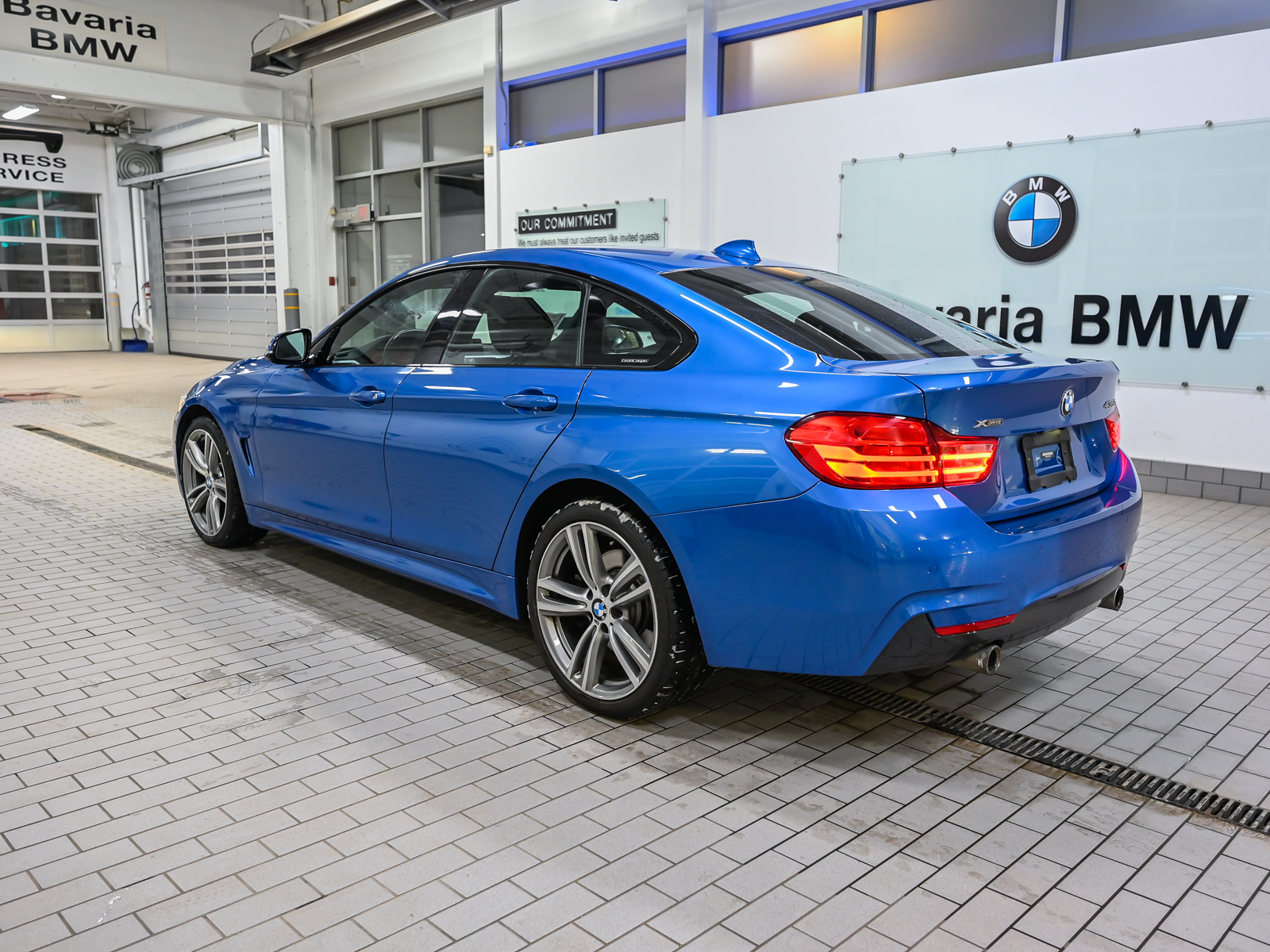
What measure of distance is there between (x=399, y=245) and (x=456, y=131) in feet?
7.55

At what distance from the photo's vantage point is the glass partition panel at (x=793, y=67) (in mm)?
9180

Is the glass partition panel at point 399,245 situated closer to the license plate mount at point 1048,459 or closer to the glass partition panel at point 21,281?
the glass partition panel at point 21,281

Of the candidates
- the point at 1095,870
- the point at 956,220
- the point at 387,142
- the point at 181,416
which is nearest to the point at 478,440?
the point at 1095,870

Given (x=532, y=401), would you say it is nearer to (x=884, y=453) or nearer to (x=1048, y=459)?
(x=884, y=453)

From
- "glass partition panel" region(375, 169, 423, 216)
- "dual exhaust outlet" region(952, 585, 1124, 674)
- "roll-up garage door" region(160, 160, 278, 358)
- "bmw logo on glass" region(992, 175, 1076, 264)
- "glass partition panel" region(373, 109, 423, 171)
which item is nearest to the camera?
"dual exhaust outlet" region(952, 585, 1124, 674)

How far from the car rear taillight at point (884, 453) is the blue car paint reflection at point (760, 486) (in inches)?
1.0

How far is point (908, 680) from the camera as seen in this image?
346 cm

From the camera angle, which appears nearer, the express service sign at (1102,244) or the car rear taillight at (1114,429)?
the car rear taillight at (1114,429)

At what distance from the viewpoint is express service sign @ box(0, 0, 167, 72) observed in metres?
12.2

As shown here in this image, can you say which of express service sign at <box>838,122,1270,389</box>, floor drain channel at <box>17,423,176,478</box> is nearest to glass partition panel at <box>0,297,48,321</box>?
floor drain channel at <box>17,423,176,478</box>

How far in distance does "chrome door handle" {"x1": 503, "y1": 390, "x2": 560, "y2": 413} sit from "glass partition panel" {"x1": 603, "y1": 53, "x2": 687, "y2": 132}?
8.22 metres

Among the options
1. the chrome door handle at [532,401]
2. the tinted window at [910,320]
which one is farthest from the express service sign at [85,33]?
the tinted window at [910,320]

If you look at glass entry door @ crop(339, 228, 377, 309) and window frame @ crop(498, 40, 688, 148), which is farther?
glass entry door @ crop(339, 228, 377, 309)

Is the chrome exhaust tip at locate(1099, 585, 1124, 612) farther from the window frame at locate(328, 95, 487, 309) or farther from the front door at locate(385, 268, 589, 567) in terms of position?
the window frame at locate(328, 95, 487, 309)
